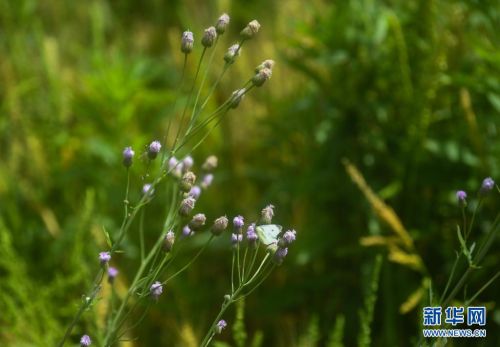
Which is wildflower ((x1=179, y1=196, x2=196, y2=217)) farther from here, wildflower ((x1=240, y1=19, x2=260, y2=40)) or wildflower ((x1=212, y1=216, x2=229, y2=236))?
wildflower ((x1=240, y1=19, x2=260, y2=40))

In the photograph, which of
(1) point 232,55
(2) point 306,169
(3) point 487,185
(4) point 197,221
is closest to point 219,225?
(4) point 197,221

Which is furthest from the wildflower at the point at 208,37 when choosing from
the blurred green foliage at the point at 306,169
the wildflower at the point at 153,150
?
the blurred green foliage at the point at 306,169

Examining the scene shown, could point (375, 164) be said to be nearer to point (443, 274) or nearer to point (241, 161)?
point (443, 274)

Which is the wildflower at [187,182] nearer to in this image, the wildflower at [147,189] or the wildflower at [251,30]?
the wildflower at [147,189]

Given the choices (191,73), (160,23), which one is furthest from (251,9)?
(191,73)

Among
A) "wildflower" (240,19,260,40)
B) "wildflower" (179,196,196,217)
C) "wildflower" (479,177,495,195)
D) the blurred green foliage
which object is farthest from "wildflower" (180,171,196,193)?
the blurred green foliage
